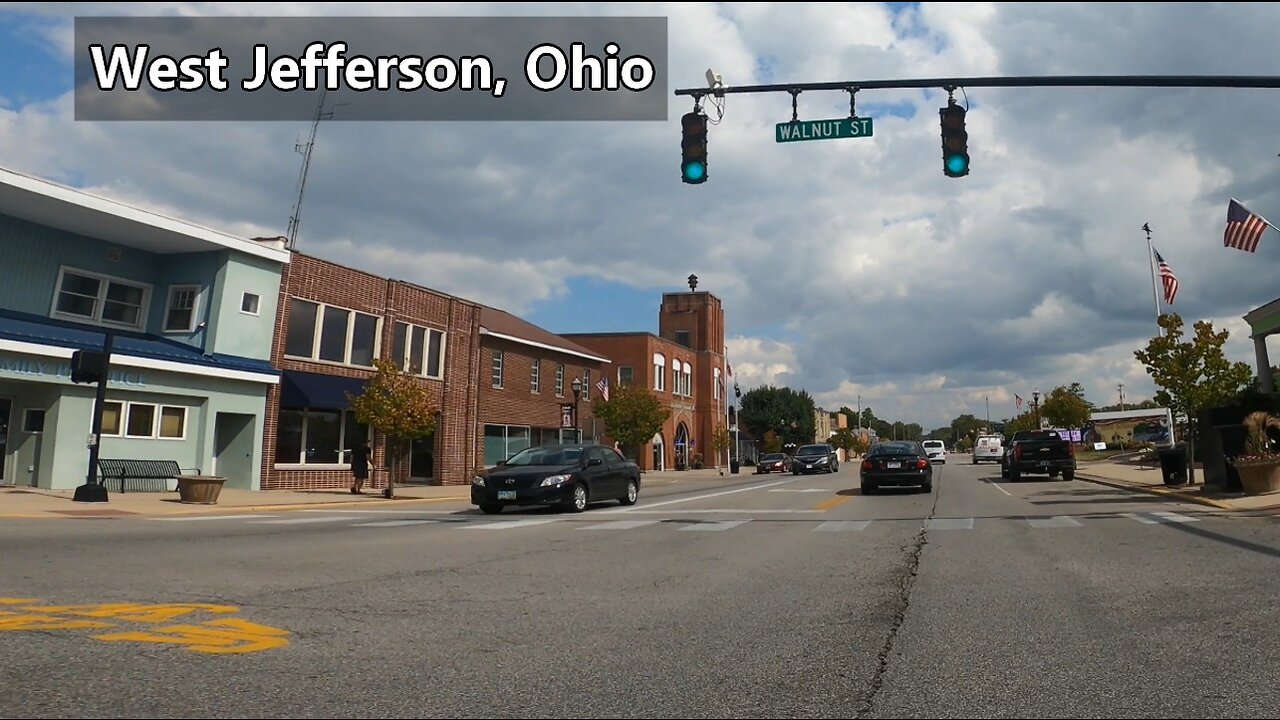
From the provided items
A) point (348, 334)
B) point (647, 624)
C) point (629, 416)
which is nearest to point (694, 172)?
point (647, 624)

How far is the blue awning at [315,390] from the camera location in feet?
90.9

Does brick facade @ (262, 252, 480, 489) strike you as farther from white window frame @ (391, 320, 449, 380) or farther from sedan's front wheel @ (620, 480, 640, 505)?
sedan's front wheel @ (620, 480, 640, 505)

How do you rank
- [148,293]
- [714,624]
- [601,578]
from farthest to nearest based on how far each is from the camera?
[148,293], [601,578], [714,624]

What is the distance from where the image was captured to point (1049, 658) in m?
5.38

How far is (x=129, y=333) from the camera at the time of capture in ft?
83.0

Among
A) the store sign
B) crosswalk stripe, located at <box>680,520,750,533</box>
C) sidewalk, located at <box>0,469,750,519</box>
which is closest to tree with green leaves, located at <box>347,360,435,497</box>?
sidewalk, located at <box>0,469,750,519</box>

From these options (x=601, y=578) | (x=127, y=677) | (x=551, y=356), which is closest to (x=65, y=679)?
(x=127, y=677)

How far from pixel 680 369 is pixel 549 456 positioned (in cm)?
5086

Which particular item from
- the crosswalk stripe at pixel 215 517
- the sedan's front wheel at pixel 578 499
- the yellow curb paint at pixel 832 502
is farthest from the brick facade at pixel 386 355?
the yellow curb paint at pixel 832 502

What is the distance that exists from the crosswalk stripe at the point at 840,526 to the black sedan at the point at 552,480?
5.18m

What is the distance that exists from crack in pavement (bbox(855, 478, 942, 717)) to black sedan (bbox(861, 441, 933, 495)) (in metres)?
10.2

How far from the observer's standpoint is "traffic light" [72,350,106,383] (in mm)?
18469

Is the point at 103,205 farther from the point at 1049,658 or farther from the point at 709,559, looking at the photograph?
the point at 1049,658

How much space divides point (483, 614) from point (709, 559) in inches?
157
